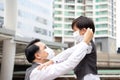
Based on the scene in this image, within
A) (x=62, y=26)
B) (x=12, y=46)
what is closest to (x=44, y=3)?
(x=62, y=26)

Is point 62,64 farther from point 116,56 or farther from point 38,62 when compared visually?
point 116,56

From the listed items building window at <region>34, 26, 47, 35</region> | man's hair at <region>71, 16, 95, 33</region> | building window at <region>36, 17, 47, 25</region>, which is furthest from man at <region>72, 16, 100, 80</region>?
building window at <region>36, 17, 47, 25</region>

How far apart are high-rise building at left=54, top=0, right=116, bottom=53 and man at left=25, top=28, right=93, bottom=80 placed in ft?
196

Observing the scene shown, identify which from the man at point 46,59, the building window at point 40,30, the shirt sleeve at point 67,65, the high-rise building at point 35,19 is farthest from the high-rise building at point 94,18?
the shirt sleeve at point 67,65

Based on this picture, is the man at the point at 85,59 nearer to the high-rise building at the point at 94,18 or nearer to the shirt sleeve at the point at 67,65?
the shirt sleeve at the point at 67,65

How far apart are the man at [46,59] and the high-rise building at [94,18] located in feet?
196

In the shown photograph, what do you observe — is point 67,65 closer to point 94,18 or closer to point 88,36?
point 88,36

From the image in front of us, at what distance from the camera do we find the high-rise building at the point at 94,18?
63.6 meters

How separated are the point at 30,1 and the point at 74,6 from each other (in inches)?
733

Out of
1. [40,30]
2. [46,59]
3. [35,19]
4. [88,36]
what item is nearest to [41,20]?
[40,30]

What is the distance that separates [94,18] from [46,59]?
63.4 metres

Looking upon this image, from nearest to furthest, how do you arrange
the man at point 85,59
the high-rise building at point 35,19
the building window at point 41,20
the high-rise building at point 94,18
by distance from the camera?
the man at point 85,59
the high-rise building at point 35,19
the building window at point 41,20
the high-rise building at point 94,18

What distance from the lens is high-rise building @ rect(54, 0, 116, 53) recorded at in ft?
209

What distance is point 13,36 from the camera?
18328mm
